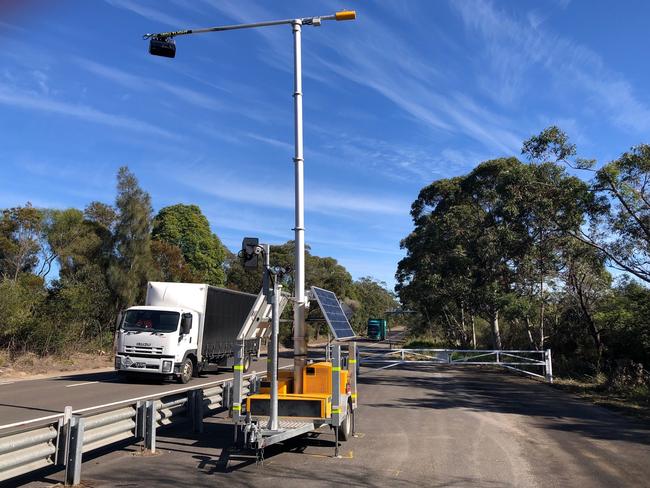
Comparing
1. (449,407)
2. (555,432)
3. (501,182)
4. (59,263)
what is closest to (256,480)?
(555,432)

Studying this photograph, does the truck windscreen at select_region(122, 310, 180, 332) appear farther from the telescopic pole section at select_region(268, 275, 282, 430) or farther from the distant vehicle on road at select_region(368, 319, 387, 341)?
the distant vehicle on road at select_region(368, 319, 387, 341)

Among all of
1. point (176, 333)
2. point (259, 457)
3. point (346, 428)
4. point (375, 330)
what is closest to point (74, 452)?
point (259, 457)

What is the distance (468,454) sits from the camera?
311 inches

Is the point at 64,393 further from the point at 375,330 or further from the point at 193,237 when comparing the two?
the point at 375,330

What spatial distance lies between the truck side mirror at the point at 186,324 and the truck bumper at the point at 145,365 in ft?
3.39

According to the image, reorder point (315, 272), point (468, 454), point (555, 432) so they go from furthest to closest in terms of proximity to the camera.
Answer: point (315, 272), point (555, 432), point (468, 454)

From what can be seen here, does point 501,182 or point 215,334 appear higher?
point 501,182

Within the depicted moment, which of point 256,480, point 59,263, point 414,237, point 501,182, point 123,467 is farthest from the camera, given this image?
point 414,237

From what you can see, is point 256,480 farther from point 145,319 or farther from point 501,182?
point 501,182

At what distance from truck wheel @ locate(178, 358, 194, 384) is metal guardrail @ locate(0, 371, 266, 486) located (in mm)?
8832

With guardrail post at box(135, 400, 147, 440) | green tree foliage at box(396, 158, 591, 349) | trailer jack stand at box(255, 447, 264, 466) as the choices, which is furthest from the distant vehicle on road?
guardrail post at box(135, 400, 147, 440)

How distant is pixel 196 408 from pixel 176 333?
8.70 m

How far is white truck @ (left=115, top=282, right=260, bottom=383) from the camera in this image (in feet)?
56.1

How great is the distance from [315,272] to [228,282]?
42.5 ft
